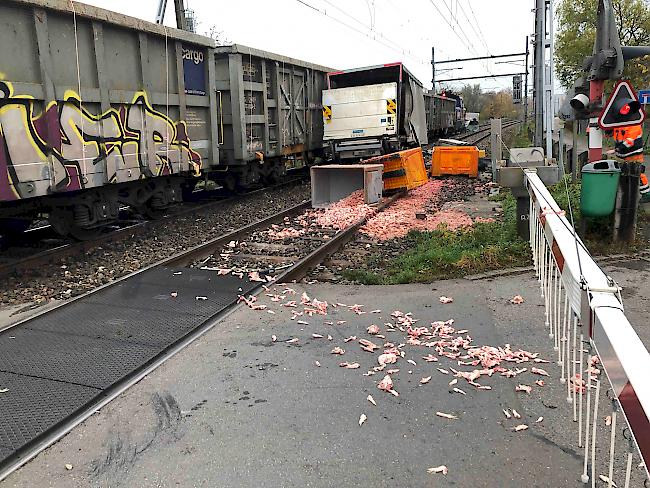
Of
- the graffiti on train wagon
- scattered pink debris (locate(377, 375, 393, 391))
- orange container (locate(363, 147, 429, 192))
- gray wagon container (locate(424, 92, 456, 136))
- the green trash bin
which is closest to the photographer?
scattered pink debris (locate(377, 375, 393, 391))

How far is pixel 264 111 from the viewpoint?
14.0 meters

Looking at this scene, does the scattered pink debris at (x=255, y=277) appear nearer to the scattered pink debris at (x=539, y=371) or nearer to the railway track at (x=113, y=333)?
the railway track at (x=113, y=333)

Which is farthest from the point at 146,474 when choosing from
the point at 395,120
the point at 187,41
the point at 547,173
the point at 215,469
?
the point at 395,120

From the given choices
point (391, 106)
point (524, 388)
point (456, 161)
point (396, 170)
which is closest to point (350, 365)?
point (524, 388)

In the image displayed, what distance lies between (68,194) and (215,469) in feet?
21.7

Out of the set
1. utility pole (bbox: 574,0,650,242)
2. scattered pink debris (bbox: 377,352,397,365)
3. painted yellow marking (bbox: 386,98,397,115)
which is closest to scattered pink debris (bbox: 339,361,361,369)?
scattered pink debris (bbox: 377,352,397,365)

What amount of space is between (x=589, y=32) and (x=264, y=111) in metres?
25.8

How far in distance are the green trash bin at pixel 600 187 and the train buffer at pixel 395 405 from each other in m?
1.84

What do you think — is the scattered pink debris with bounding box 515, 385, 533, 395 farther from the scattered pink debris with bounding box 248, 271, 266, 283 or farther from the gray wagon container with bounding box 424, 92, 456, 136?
the gray wagon container with bounding box 424, 92, 456, 136

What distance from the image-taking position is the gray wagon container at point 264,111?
12.7 meters

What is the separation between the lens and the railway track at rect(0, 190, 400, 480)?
372cm

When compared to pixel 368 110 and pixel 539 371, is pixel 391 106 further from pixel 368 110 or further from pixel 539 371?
pixel 539 371

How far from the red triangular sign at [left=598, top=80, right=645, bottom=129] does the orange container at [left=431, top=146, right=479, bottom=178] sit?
8.75 meters

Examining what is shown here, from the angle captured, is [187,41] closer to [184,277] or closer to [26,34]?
[26,34]
